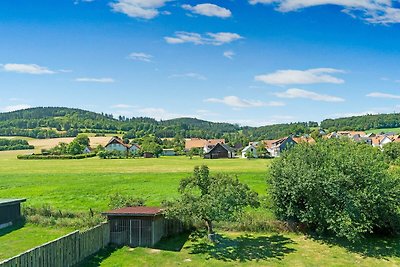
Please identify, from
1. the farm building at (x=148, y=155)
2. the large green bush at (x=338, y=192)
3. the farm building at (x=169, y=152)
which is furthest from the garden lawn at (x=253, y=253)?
the farm building at (x=169, y=152)

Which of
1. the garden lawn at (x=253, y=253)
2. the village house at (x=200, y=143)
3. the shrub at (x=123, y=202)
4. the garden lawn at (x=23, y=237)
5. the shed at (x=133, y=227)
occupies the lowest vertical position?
the garden lawn at (x=253, y=253)

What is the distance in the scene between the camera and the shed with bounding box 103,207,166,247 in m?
23.2

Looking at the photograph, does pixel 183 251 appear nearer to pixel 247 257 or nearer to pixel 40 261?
pixel 247 257

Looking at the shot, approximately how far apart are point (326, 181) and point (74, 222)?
1675 cm

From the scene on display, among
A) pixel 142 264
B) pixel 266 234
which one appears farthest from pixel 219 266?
pixel 266 234

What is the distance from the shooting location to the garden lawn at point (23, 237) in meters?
22.2

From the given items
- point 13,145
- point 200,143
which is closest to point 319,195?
point 200,143

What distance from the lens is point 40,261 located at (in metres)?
17.0

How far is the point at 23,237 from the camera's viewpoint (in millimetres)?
25016

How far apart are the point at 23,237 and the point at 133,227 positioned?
726cm

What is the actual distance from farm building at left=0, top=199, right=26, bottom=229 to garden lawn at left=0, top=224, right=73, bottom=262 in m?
0.59

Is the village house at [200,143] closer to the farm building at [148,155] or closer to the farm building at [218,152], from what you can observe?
the farm building at [218,152]

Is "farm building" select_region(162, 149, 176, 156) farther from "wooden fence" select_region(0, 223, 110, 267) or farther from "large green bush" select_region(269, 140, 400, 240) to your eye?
"wooden fence" select_region(0, 223, 110, 267)

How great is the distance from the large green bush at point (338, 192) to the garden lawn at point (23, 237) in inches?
576
